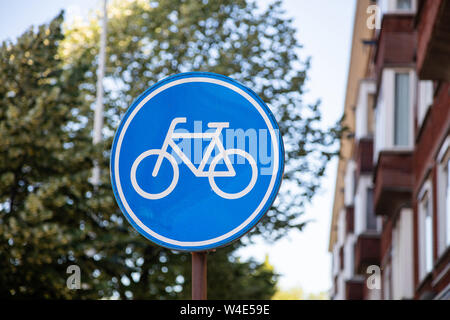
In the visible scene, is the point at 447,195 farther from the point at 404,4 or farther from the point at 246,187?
the point at 246,187

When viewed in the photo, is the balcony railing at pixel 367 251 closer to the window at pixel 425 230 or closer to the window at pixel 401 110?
the window at pixel 401 110

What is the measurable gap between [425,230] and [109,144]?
6.66 meters

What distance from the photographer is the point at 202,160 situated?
12.5 feet

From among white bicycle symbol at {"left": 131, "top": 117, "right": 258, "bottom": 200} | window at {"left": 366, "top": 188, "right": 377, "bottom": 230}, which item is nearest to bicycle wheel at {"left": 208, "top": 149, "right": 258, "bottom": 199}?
white bicycle symbol at {"left": 131, "top": 117, "right": 258, "bottom": 200}

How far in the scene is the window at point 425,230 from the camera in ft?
57.3

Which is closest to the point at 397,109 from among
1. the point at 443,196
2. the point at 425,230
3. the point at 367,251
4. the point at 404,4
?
the point at 404,4

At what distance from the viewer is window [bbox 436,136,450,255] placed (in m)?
15.2

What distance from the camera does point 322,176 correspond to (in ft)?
74.4

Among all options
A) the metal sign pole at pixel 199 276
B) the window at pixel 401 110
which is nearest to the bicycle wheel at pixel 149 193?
the metal sign pole at pixel 199 276

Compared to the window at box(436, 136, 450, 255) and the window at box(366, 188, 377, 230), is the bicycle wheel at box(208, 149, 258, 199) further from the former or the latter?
the window at box(366, 188, 377, 230)

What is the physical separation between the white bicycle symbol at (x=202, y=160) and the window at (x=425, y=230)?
1376 centimetres

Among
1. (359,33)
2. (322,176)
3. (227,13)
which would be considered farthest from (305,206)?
→ (359,33)
